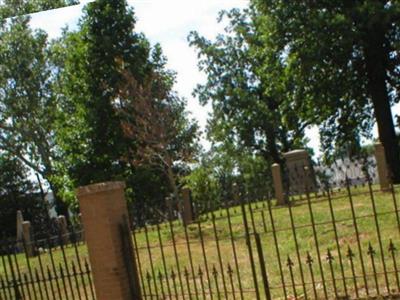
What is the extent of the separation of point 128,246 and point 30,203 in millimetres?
28465

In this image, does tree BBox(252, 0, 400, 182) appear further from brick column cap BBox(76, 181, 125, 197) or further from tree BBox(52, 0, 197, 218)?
brick column cap BBox(76, 181, 125, 197)

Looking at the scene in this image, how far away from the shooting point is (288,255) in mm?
7039

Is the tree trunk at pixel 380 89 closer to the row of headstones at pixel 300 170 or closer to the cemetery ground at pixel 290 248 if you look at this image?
the row of headstones at pixel 300 170

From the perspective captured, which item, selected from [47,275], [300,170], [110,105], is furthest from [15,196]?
A: [47,275]

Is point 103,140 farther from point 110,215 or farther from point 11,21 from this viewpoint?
point 110,215

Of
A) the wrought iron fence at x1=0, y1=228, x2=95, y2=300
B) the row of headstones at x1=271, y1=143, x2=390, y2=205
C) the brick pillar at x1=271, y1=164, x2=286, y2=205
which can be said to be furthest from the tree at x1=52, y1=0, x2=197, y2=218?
the wrought iron fence at x1=0, y1=228, x2=95, y2=300

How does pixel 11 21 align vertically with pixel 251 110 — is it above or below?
above

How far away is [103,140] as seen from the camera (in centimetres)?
2539

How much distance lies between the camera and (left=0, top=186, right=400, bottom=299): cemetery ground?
702cm

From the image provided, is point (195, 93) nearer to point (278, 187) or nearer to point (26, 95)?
point (26, 95)

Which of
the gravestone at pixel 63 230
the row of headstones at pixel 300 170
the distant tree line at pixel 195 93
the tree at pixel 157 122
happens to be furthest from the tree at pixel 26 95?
the row of headstones at pixel 300 170

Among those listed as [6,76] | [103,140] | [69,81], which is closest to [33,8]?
[6,76]

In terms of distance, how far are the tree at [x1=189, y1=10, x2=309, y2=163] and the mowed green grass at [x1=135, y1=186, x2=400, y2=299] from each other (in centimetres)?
1519

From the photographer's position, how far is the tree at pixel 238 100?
3075cm
